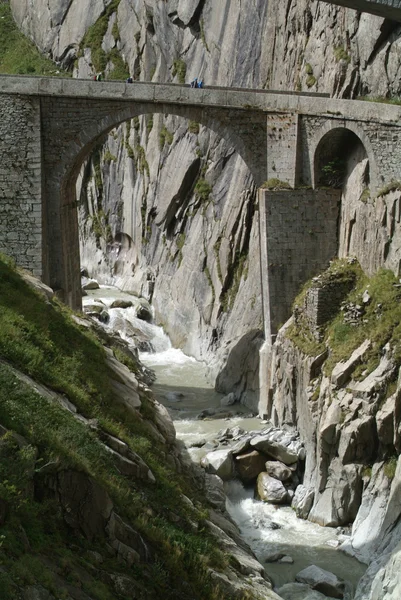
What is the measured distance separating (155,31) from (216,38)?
8.21 metres

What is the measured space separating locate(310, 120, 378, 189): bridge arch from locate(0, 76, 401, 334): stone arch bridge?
0.04 metres

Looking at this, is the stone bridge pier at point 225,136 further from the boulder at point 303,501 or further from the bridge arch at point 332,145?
the boulder at point 303,501

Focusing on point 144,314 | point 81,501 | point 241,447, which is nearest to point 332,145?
point 241,447

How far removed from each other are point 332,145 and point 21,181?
35.2 ft

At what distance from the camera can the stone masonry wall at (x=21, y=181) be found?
27.5 meters

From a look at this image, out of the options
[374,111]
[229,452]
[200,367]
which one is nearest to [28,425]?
[229,452]

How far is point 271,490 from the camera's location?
22.2 m

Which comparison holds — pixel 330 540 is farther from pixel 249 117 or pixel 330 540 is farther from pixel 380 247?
pixel 249 117

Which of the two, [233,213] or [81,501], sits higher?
[233,213]

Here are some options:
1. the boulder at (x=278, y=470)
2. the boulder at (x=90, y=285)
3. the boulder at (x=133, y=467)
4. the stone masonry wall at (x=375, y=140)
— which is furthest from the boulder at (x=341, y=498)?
the boulder at (x=90, y=285)

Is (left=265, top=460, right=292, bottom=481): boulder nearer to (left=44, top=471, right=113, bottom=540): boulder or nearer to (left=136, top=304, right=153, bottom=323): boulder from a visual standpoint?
(left=44, top=471, right=113, bottom=540): boulder

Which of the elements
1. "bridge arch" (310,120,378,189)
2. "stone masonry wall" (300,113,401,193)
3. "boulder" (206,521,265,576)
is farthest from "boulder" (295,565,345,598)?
"bridge arch" (310,120,378,189)

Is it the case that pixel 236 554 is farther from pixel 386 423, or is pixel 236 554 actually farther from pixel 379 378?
pixel 379 378

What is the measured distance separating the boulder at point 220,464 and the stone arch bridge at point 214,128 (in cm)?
616
